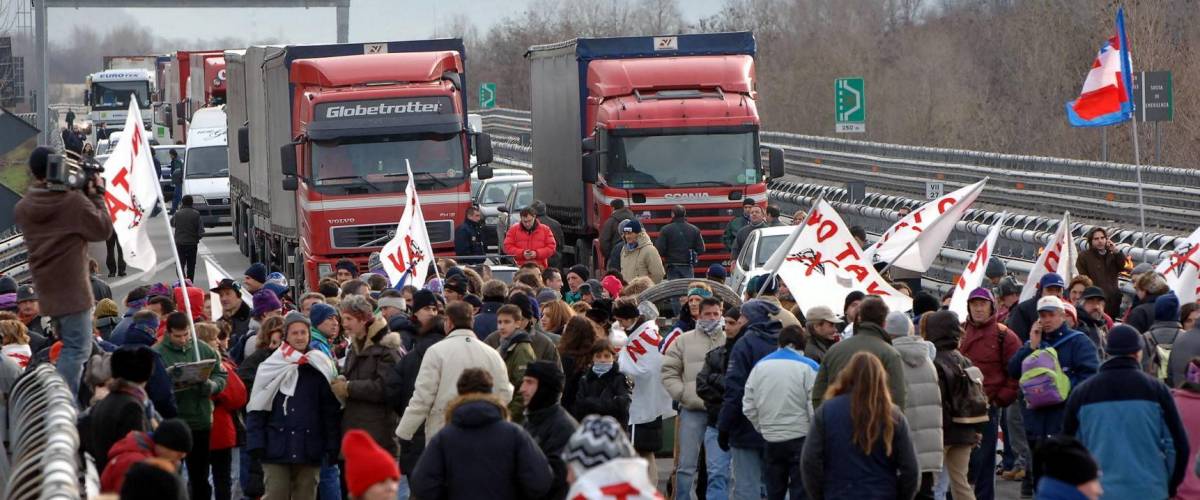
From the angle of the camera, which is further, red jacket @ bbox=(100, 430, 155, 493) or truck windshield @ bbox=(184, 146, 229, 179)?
truck windshield @ bbox=(184, 146, 229, 179)

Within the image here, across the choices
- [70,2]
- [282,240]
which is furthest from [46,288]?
[70,2]

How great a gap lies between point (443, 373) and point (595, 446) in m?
3.98

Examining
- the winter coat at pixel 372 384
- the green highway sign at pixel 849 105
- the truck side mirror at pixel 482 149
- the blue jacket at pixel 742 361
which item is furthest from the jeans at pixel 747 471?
the green highway sign at pixel 849 105

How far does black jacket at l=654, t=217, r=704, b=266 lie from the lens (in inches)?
952

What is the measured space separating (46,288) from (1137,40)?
34.5m

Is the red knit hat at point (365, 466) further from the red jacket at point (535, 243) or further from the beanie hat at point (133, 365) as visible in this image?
the red jacket at point (535, 243)

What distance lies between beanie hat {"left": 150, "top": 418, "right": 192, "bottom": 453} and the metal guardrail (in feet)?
1.22

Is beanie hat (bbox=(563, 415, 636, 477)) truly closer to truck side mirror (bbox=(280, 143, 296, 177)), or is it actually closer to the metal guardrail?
the metal guardrail

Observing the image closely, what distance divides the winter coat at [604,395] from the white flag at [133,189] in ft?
9.69

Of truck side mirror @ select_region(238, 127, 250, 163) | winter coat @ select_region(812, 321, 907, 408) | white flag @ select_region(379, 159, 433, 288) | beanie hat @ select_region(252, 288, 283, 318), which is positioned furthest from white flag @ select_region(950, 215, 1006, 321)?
truck side mirror @ select_region(238, 127, 250, 163)

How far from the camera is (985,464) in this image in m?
12.6

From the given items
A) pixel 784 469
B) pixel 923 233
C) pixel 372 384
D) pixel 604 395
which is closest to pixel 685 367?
pixel 604 395

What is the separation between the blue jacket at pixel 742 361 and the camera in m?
11.6

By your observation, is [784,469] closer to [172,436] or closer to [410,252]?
[172,436]
